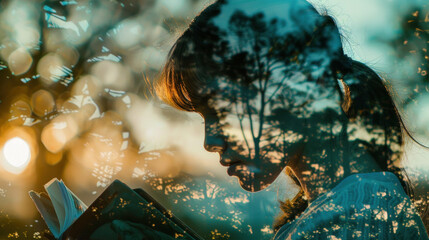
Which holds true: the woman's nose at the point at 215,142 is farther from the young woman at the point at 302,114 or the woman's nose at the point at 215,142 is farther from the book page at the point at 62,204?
the book page at the point at 62,204

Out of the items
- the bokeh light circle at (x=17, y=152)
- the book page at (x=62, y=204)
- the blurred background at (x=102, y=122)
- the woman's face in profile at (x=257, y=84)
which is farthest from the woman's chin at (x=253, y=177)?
the bokeh light circle at (x=17, y=152)

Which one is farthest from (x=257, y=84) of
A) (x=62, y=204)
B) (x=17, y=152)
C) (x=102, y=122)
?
(x=17, y=152)

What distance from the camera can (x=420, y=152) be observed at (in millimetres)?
714

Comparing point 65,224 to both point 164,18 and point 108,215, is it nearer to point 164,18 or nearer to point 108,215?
point 108,215

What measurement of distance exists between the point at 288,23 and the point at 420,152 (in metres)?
0.50

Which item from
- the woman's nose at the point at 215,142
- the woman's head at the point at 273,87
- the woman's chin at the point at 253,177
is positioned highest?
the woman's head at the point at 273,87

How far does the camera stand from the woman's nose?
0.76 m

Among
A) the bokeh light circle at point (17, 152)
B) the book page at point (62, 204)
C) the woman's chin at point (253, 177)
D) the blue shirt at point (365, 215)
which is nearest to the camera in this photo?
the blue shirt at point (365, 215)

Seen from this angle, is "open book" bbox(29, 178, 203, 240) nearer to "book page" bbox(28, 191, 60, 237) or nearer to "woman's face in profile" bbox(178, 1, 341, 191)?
"book page" bbox(28, 191, 60, 237)

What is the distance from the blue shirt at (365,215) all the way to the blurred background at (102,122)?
418 mm

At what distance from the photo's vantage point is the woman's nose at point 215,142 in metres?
0.76


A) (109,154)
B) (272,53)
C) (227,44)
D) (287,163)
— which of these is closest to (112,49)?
(109,154)

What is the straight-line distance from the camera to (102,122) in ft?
3.92

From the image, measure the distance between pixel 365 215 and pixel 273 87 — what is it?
1.15ft
